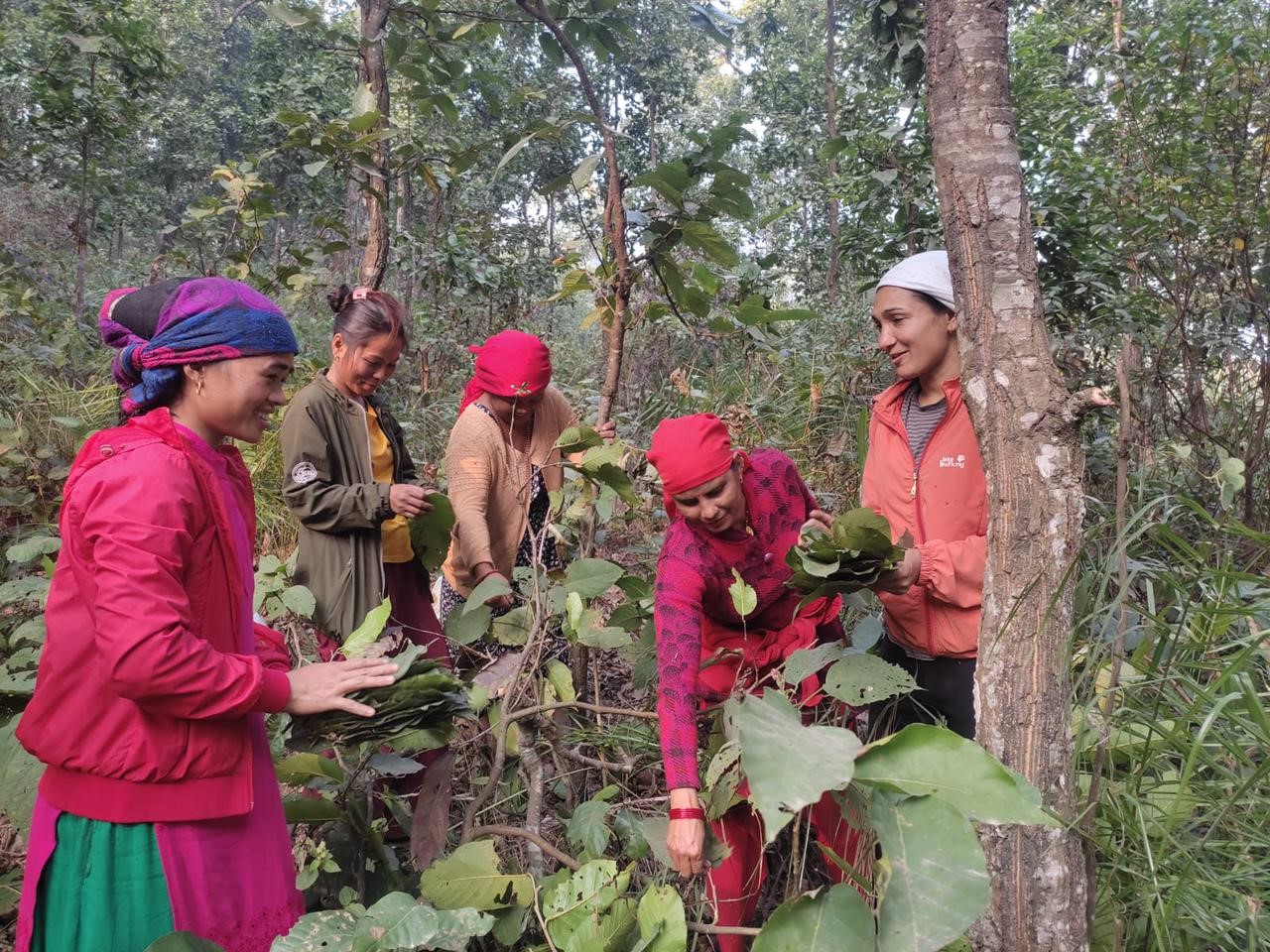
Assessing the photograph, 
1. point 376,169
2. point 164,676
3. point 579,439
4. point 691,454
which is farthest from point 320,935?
point 376,169

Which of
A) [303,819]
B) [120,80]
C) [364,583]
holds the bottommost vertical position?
[303,819]

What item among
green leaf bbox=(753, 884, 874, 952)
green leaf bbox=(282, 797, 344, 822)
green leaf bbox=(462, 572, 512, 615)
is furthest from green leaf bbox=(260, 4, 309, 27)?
green leaf bbox=(753, 884, 874, 952)

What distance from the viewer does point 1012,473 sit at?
52.3 inches

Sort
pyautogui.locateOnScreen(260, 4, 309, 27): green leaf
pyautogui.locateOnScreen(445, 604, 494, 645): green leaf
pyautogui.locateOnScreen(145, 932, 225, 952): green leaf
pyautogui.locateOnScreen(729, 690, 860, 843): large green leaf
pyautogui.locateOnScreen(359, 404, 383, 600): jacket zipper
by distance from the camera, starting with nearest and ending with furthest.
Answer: pyautogui.locateOnScreen(729, 690, 860, 843): large green leaf, pyautogui.locateOnScreen(145, 932, 225, 952): green leaf, pyautogui.locateOnScreen(445, 604, 494, 645): green leaf, pyautogui.locateOnScreen(359, 404, 383, 600): jacket zipper, pyautogui.locateOnScreen(260, 4, 309, 27): green leaf

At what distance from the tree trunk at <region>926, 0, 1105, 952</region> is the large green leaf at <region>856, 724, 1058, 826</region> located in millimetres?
443

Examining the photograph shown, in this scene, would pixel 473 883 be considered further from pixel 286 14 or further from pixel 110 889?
pixel 286 14

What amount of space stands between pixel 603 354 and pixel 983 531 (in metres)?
6.98

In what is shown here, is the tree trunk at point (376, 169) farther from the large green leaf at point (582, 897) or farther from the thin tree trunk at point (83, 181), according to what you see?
the thin tree trunk at point (83, 181)

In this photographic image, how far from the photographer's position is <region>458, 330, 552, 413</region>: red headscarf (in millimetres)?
2564

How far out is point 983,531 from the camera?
5.91 ft

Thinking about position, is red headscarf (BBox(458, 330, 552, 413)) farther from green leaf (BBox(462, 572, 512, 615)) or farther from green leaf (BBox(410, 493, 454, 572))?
green leaf (BBox(462, 572, 512, 615))

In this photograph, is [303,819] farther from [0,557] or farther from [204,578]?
[0,557]

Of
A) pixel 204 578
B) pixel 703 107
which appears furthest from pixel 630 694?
pixel 703 107

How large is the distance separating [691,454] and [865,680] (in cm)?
58
